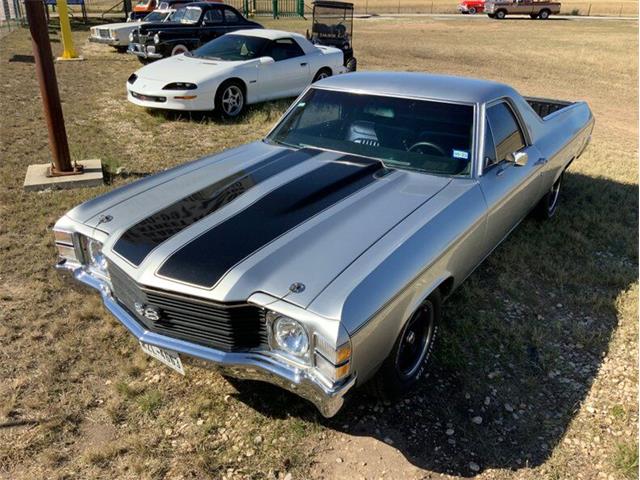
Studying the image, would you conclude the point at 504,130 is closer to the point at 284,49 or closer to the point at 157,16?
the point at 284,49

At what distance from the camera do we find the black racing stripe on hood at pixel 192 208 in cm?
273

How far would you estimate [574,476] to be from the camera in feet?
8.63

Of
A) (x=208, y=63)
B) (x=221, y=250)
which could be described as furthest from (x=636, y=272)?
(x=208, y=63)

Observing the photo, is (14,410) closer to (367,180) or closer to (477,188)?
(367,180)

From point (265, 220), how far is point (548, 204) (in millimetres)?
3441

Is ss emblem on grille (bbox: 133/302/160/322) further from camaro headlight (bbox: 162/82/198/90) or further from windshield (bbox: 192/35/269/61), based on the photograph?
windshield (bbox: 192/35/269/61)

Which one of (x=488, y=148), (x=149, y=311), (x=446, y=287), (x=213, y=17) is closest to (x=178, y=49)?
(x=213, y=17)

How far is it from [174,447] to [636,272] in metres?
3.88

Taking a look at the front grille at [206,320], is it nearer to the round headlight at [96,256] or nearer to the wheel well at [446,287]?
the round headlight at [96,256]

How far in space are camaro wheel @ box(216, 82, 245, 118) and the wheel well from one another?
6.38m

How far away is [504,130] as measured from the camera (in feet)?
13.3

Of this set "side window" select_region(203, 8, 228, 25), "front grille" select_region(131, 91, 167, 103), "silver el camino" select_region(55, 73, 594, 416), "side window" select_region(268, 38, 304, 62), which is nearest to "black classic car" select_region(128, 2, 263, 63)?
"side window" select_region(203, 8, 228, 25)

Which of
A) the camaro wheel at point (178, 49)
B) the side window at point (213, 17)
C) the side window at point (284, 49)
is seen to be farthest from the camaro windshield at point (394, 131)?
the side window at point (213, 17)

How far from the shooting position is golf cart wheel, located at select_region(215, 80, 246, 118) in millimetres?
8627
